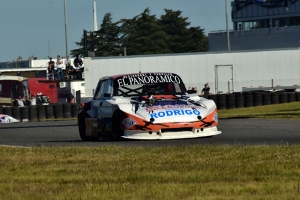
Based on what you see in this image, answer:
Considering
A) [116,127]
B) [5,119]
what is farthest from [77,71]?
[116,127]

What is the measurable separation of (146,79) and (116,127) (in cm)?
128

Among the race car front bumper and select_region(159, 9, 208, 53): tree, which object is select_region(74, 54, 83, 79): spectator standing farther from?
select_region(159, 9, 208, 53): tree

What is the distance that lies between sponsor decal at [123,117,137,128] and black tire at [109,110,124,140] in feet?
0.57

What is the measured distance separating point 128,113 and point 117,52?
284ft

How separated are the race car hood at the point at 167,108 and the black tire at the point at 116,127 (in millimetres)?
177

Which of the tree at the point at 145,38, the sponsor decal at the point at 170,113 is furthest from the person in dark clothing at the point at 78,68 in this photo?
the tree at the point at 145,38

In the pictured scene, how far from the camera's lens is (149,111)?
12.7 m

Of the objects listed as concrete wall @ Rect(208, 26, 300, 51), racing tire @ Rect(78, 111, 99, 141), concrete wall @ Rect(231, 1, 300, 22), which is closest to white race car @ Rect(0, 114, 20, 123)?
racing tire @ Rect(78, 111, 99, 141)

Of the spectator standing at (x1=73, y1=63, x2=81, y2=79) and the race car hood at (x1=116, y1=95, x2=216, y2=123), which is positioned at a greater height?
the spectator standing at (x1=73, y1=63, x2=81, y2=79)

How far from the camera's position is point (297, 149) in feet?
32.3

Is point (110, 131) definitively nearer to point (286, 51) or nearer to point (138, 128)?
point (138, 128)

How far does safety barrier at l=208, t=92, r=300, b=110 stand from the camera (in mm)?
32969

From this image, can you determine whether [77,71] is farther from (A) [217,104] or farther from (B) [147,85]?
(B) [147,85]

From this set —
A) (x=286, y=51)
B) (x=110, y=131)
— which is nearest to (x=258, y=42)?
(x=286, y=51)
